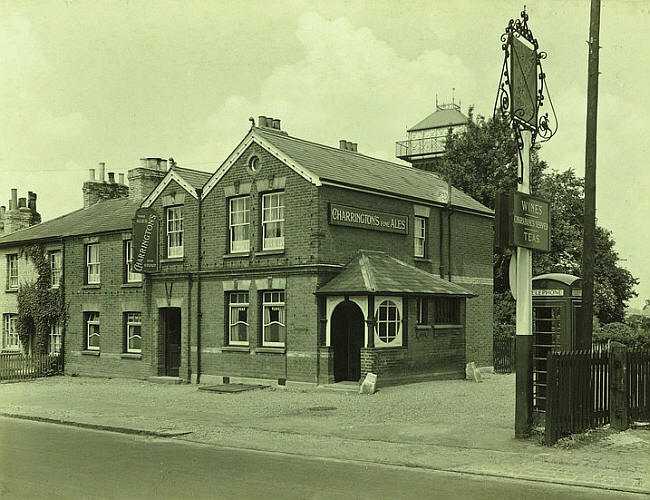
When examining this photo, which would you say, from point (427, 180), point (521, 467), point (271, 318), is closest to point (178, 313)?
point (271, 318)

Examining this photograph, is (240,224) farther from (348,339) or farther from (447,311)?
(447,311)

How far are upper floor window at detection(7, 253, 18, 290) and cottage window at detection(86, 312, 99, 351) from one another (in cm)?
554

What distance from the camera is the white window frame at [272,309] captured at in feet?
75.1

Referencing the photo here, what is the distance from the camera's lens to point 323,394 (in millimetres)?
20719

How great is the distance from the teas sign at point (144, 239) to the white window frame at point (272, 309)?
5291 millimetres

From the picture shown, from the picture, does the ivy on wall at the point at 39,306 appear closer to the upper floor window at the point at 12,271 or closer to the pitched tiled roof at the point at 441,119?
the upper floor window at the point at 12,271

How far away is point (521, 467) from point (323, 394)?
1048cm

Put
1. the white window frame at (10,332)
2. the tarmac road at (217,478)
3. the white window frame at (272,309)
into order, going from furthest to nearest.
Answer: the white window frame at (10,332), the white window frame at (272,309), the tarmac road at (217,478)

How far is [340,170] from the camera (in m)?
24.3

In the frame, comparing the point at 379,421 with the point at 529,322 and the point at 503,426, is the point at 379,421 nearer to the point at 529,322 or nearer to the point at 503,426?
the point at 503,426

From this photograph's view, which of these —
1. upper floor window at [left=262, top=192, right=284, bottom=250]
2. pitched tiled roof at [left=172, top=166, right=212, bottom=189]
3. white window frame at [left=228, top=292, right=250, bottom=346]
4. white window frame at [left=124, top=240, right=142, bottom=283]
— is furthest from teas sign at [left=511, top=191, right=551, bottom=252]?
white window frame at [left=124, top=240, right=142, bottom=283]

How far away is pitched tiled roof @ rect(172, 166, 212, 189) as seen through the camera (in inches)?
1025

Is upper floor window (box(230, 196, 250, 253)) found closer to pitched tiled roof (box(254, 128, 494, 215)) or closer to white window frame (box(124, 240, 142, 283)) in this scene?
pitched tiled roof (box(254, 128, 494, 215))

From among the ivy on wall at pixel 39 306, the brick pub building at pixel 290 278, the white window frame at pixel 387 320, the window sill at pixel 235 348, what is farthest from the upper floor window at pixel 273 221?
the ivy on wall at pixel 39 306
